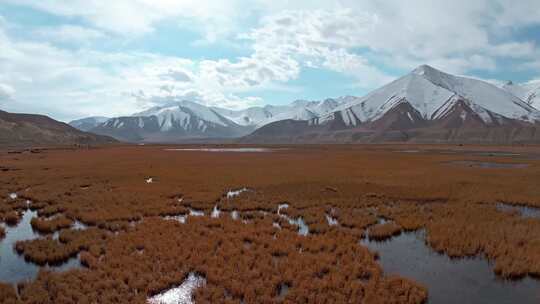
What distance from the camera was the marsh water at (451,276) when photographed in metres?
10.6

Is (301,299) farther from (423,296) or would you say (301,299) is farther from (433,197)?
(433,197)

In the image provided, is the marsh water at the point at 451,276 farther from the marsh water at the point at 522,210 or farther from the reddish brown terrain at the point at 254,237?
the marsh water at the point at 522,210

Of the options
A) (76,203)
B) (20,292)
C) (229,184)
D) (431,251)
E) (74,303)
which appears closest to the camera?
(74,303)

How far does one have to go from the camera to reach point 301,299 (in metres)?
9.89

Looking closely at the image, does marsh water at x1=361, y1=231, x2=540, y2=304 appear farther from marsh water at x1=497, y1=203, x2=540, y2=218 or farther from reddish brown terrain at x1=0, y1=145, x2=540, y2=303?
marsh water at x1=497, y1=203, x2=540, y2=218

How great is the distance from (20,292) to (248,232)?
892 centimetres

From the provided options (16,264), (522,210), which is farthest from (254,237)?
(522,210)

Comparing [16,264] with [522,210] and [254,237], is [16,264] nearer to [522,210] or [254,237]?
[254,237]

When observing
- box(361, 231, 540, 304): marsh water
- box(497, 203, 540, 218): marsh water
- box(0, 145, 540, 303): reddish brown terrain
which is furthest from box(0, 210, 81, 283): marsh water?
box(497, 203, 540, 218): marsh water

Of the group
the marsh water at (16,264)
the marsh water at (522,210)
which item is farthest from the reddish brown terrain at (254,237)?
the marsh water at (522,210)

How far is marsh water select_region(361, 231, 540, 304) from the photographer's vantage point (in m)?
10.6

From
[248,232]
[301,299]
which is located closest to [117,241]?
[248,232]

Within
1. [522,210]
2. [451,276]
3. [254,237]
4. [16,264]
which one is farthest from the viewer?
[522,210]

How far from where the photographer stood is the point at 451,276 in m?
11.9
